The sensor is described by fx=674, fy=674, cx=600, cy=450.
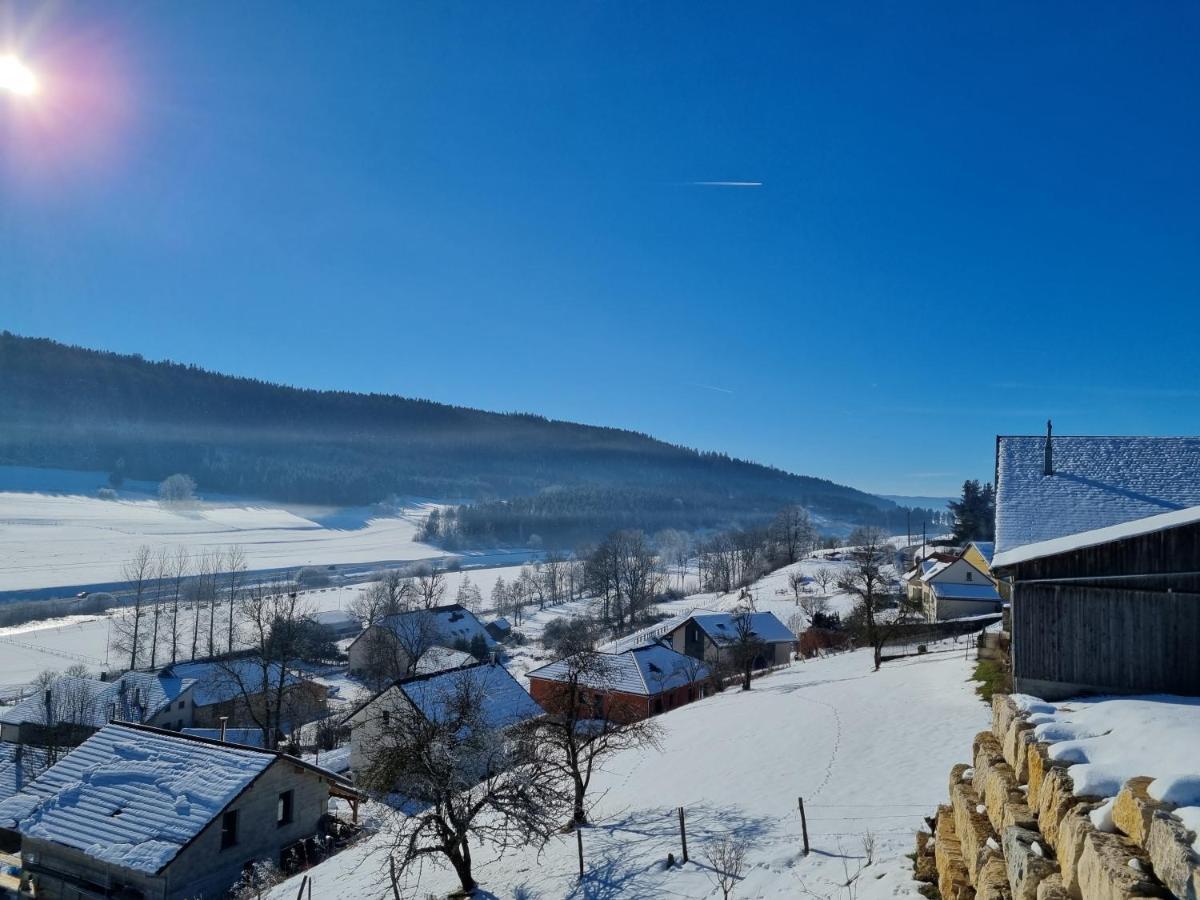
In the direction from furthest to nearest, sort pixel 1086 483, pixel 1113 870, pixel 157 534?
pixel 157 534 < pixel 1086 483 < pixel 1113 870

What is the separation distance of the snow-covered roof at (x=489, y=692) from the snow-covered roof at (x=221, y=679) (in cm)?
2064

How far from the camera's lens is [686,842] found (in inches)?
548

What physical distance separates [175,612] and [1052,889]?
8023cm

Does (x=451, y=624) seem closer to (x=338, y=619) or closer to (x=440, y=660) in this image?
(x=440, y=660)

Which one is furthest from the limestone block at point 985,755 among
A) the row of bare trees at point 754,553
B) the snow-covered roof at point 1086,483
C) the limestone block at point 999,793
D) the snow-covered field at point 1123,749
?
the row of bare trees at point 754,553

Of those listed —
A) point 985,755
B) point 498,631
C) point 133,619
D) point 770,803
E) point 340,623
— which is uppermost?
point 985,755

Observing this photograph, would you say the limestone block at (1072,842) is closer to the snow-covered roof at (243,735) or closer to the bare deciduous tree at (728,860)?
the bare deciduous tree at (728,860)

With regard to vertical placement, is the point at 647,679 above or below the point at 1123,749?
below

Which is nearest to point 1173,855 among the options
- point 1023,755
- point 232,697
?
point 1023,755

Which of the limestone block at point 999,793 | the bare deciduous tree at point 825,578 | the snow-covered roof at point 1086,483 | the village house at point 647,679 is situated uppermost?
the snow-covered roof at point 1086,483

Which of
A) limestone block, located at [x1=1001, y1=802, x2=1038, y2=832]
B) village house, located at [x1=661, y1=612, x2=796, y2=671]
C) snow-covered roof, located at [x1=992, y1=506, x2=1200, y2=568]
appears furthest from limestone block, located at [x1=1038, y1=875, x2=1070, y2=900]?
village house, located at [x1=661, y1=612, x2=796, y2=671]

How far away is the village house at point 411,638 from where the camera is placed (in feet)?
192

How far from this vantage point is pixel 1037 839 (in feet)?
20.5

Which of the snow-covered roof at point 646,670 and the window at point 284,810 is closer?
the window at point 284,810
